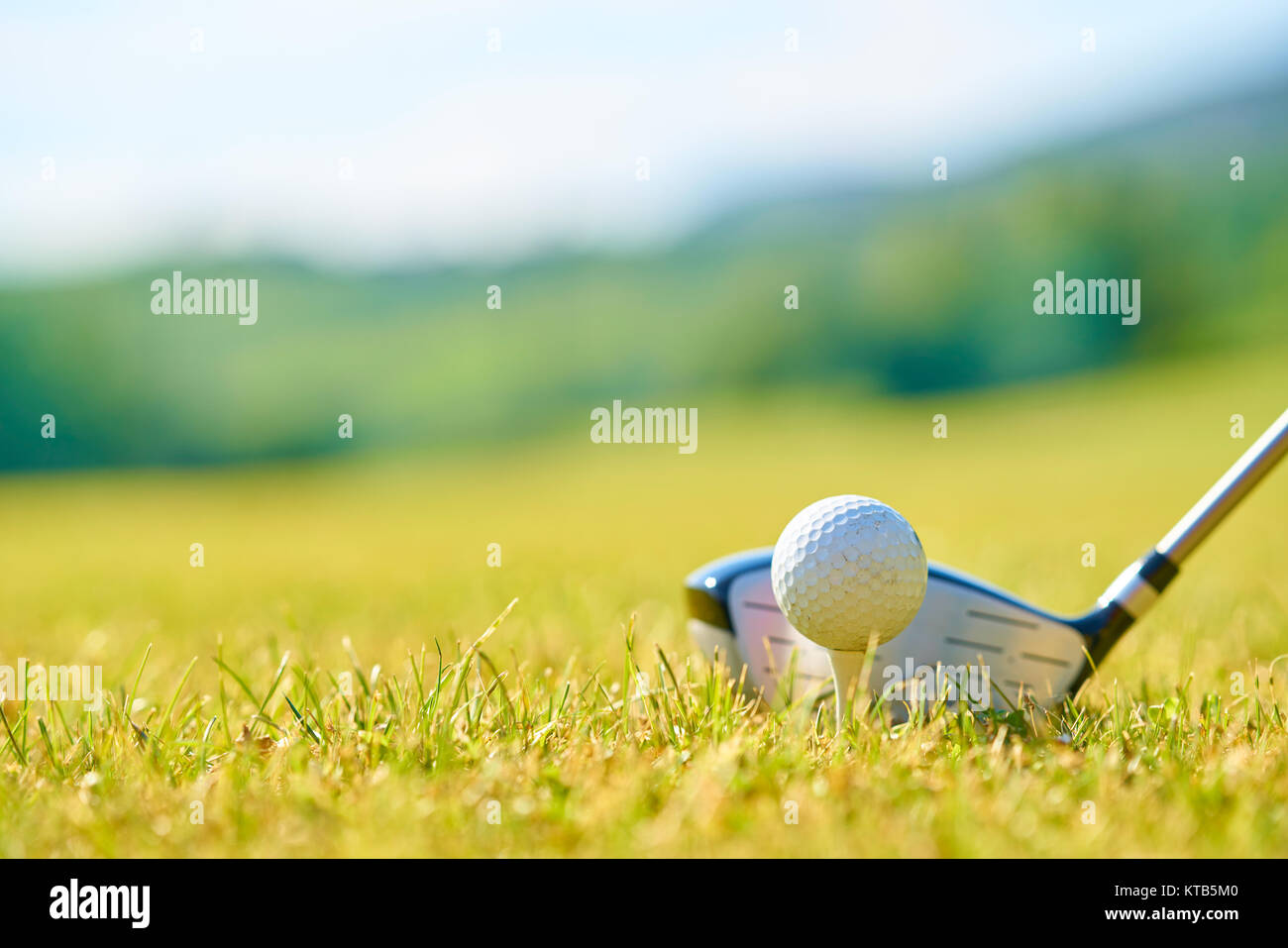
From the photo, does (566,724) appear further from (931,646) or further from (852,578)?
(931,646)

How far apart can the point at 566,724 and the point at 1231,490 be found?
73.9 inches

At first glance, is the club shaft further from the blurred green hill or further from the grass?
the blurred green hill

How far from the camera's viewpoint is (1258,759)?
2432 mm

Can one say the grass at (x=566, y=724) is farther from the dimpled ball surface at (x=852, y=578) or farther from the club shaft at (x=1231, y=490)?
the club shaft at (x=1231, y=490)

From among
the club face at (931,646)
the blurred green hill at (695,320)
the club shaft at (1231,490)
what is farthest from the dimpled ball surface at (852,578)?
the blurred green hill at (695,320)

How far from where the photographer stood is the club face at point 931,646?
2893mm

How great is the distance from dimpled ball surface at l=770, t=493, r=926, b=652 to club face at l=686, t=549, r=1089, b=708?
0.64ft

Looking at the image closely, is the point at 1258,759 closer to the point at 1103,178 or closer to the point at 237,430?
the point at 237,430

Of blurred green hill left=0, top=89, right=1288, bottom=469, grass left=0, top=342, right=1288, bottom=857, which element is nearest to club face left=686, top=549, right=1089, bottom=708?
grass left=0, top=342, right=1288, bottom=857

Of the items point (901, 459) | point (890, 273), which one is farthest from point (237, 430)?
point (890, 273)

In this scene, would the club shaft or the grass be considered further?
the club shaft

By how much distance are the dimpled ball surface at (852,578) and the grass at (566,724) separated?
223mm

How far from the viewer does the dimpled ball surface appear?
2.65m
